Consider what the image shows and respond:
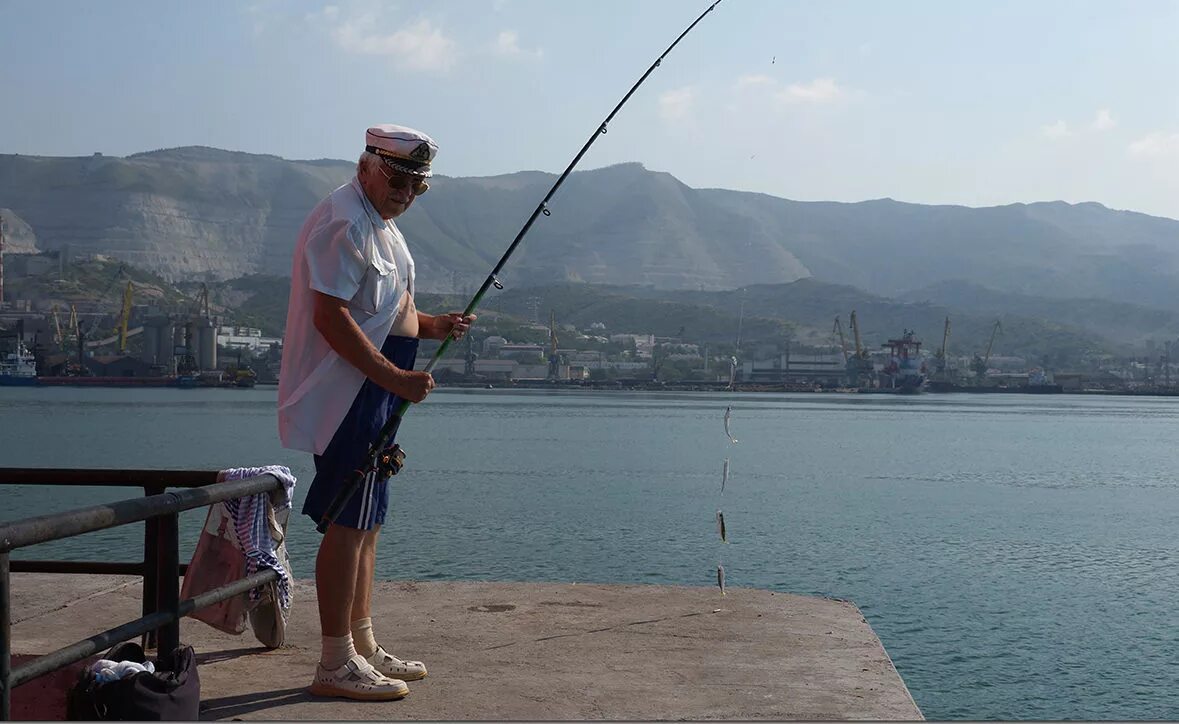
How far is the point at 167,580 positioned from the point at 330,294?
0.90 m

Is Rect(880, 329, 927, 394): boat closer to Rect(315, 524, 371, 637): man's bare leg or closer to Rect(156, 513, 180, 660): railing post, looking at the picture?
Rect(315, 524, 371, 637): man's bare leg

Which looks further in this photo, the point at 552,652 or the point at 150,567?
the point at 552,652

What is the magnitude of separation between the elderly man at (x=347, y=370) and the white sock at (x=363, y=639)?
107mm

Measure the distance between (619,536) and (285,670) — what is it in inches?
710

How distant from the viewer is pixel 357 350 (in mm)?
3721

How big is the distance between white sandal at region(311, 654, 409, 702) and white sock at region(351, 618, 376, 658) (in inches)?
4.6

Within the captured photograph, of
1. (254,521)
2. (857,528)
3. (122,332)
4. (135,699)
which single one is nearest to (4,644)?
(135,699)

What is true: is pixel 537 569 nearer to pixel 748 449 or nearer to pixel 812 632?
pixel 812 632

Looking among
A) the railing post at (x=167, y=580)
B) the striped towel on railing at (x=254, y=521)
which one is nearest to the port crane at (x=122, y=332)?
the striped towel on railing at (x=254, y=521)

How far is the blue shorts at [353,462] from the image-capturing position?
3848mm

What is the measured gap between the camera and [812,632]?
500 centimetres

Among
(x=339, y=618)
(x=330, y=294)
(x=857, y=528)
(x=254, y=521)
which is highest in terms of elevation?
(x=330, y=294)

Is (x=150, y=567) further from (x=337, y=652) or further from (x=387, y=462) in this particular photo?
(x=387, y=462)

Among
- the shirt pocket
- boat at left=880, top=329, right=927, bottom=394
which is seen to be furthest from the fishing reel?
boat at left=880, top=329, right=927, bottom=394
